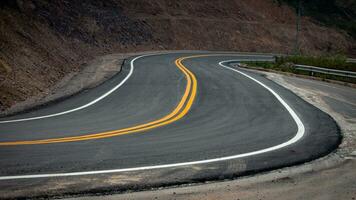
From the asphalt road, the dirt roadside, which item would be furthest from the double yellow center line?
the dirt roadside

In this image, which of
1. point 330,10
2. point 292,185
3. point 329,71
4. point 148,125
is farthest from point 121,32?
point 292,185

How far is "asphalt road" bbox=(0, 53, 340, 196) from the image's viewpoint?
328 inches

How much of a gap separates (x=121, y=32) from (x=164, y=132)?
35585mm

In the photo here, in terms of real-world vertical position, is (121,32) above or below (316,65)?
above

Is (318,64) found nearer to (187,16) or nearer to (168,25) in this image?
(168,25)

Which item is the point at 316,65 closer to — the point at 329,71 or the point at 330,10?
the point at 329,71

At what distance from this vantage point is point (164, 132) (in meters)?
10.7

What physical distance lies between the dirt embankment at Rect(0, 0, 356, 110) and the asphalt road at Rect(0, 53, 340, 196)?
4.11 metres

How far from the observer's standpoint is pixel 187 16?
55625mm

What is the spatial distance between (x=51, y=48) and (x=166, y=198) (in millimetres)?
21834

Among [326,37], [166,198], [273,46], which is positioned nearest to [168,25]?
[273,46]

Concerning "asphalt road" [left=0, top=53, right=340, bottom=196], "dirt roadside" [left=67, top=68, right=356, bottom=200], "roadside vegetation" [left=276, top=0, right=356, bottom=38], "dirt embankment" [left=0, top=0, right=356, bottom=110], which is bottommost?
"dirt roadside" [left=67, top=68, right=356, bottom=200]

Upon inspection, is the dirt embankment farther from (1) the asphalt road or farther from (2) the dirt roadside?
(2) the dirt roadside

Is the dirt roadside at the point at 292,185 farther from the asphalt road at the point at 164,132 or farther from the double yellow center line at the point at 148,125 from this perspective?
the double yellow center line at the point at 148,125
